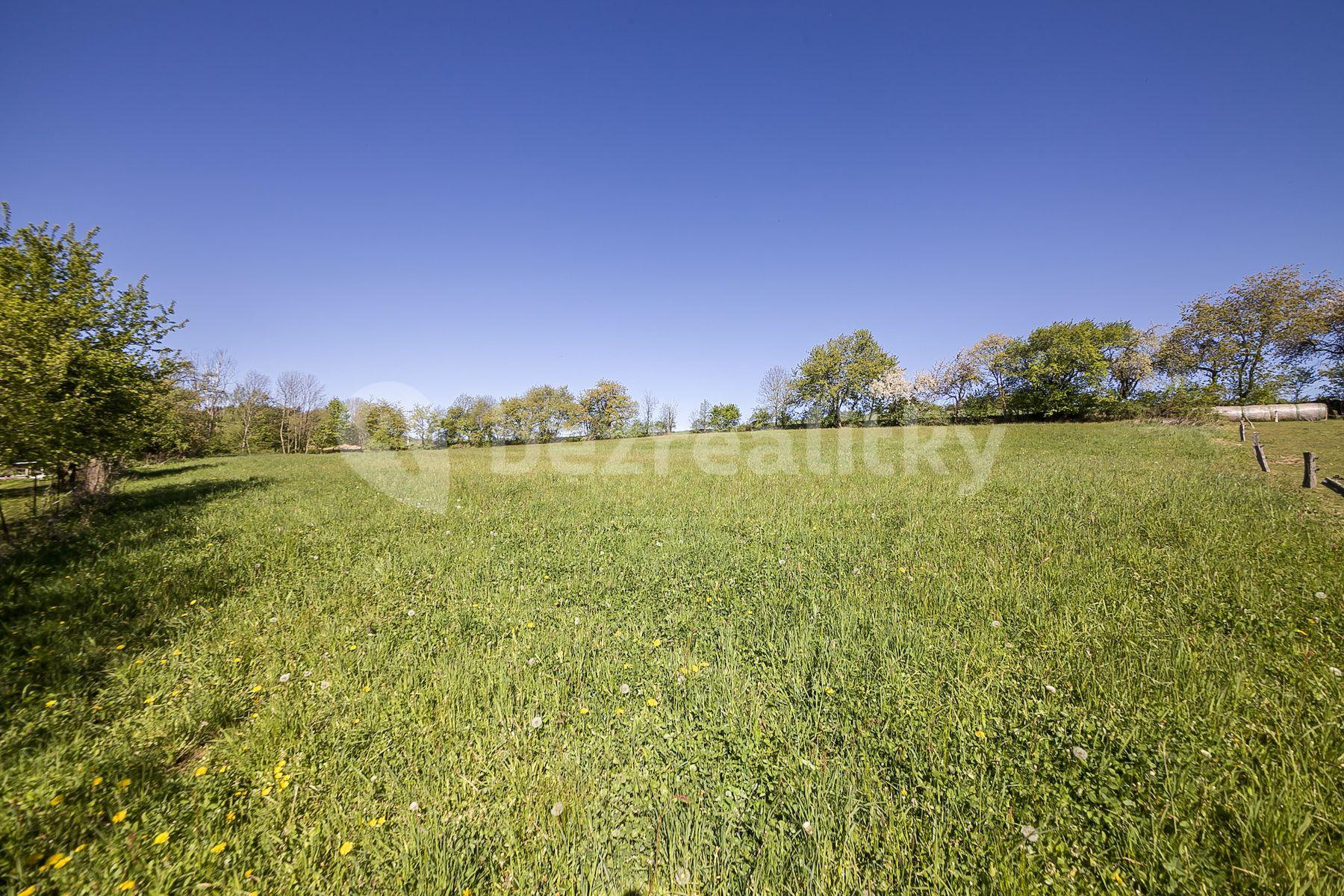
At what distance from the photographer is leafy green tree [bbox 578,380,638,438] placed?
84.3 meters

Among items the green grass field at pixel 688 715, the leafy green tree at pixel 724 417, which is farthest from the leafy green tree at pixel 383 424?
the green grass field at pixel 688 715

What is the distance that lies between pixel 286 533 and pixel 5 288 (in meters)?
7.53

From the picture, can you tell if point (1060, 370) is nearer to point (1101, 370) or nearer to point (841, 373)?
point (1101, 370)

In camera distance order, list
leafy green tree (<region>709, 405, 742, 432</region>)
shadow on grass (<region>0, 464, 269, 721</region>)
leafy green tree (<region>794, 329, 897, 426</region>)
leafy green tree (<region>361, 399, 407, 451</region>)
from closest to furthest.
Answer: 1. shadow on grass (<region>0, 464, 269, 721</region>)
2. leafy green tree (<region>794, 329, 897, 426</region>)
3. leafy green tree (<region>361, 399, 407, 451</region>)
4. leafy green tree (<region>709, 405, 742, 432</region>)

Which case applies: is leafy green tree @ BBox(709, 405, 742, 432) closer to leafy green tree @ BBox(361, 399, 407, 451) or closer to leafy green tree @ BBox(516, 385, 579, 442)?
leafy green tree @ BBox(516, 385, 579, 442)

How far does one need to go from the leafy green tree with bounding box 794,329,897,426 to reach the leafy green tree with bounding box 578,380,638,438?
37.6 meters

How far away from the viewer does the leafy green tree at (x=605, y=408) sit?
84.3 metres

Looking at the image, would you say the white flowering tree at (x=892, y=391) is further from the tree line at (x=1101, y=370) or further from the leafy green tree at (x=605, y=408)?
the leafy green tree at (x=605, y=408)

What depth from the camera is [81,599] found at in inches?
225

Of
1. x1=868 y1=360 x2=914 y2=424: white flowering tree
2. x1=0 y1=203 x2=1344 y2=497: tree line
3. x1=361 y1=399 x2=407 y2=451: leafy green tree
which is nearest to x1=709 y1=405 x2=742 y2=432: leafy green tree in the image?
x1=0 y1=203 x2=1344 y2=497: tree line

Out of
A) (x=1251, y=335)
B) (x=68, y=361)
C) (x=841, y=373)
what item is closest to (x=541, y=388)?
(x=841, y=373)

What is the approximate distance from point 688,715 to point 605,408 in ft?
278

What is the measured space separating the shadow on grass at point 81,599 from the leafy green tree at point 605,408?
74.4 m

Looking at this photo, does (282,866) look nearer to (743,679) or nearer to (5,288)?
(743,679)
